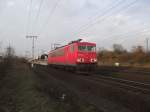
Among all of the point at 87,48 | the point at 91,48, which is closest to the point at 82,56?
the point at 87,48

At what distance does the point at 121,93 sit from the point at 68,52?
15364mm

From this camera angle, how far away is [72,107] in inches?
314

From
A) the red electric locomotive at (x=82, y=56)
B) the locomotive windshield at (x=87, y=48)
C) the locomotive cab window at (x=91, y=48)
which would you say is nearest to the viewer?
the red electric locomotive at (x=82, y=56)

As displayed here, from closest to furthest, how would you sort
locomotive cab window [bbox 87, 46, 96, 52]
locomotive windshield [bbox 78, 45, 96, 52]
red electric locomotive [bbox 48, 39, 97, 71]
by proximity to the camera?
1. red electric locomotive [bbox 48, 39, 97, 71]
2. locomotive windshield [bbox 78, 45, 96, 52]
3. locomotive cab window [bbox 87, 46, 96, 52]

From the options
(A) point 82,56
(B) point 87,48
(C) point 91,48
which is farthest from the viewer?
(C) point 91,48

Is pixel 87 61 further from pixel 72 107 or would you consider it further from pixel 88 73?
pixel 72 107

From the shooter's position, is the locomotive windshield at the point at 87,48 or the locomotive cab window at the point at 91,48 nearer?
the locomotive windshield at the point at 87,48

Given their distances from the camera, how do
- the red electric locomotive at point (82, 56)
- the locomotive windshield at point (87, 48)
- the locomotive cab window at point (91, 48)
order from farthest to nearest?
the locomotive cab window at point (91, 48) < the locomotive windshield at point (87, 48) < the red electric locomotive at point (82, 56)

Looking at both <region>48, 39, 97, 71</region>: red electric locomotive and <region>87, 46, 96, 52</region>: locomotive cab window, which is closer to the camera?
<region>48, 39, 97, 71</region>: red electric locomotive

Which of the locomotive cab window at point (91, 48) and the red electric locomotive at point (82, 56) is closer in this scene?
the red electric locomotive at point (82, 56)

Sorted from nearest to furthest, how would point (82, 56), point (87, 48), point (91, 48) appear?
→ point (82, 56) < point (87, 48) < point (91, 48)

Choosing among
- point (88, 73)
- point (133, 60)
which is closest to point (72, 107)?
point (88, 73)

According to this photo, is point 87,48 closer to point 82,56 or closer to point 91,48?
point 91,48

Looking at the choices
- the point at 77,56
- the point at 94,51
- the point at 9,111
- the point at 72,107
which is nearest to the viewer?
the point at 9,111
